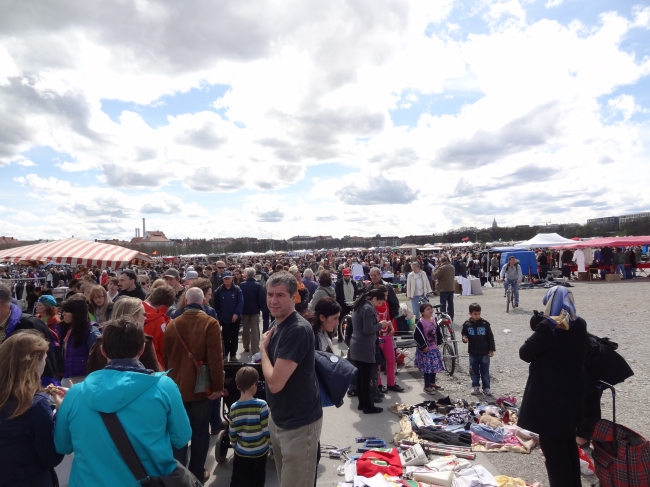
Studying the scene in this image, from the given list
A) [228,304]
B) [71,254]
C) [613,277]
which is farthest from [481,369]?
[613,277]

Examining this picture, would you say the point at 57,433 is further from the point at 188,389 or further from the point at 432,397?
the point at 432,397

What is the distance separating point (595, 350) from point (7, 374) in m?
4.31

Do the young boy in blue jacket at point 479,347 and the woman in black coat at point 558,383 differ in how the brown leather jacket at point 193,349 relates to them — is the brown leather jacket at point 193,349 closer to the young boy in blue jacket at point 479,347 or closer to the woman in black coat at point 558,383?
the woman in black coat at point 558,383

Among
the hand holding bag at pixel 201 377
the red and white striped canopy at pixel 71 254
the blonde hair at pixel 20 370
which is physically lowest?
the hand holding bag at pixel 201 377

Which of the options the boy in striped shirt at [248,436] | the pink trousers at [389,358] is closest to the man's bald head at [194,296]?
the boy in striped shirt at [248,436]

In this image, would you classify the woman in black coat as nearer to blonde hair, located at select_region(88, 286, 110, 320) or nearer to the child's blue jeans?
the child's blue jeans

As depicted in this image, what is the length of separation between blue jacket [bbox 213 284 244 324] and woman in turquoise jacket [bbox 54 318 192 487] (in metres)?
5.54

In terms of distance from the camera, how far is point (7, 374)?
1.93 meters

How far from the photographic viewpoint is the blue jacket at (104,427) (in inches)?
71.5

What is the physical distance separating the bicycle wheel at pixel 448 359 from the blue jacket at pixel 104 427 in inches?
218

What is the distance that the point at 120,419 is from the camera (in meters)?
1.82

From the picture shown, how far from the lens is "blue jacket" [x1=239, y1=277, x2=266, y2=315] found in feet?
26.5

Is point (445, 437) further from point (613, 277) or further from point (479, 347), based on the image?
point (613, 277)

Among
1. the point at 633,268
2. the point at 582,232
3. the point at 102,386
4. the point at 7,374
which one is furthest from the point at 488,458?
the point at 582,232
